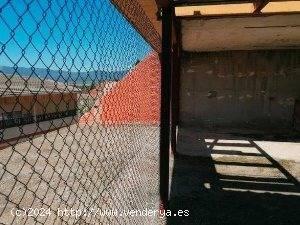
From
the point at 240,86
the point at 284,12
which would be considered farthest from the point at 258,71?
the point at 284,12

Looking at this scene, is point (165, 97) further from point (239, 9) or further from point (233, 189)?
point (239, 9)

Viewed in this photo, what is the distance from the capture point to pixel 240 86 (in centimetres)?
1168

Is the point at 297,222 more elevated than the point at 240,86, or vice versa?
the point at 240,86

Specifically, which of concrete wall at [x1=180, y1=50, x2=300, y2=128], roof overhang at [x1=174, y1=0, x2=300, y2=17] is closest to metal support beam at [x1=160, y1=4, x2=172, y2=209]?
roof overhang at [x1=174, y1=0, x2=300, y2=17]

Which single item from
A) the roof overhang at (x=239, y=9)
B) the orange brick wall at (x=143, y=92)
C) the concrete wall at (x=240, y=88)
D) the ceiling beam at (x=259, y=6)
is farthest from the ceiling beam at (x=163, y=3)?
the concrete wall at (x=240, y=88)

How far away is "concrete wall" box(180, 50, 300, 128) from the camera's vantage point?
11.4 meters

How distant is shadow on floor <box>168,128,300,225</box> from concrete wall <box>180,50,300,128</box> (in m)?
4.06

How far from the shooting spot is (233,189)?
5.20 m

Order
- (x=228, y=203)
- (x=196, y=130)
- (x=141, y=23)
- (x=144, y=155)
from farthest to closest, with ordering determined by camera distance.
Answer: (x=196, y=130), (x=144, y=155), (x=228, y=203), (x=141, y=23)

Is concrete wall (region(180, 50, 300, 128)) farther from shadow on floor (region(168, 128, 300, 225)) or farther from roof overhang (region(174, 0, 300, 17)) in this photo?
roof overhang (region(174, 0, 300, 17))

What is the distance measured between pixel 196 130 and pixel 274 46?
3.92 meters

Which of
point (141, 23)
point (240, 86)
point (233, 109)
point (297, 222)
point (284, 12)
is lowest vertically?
point (297, 222)

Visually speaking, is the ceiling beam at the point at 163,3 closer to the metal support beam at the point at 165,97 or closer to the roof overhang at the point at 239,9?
the metal support beam at the point at 165,97

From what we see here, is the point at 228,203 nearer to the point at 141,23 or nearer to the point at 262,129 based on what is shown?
the point at 141,23
